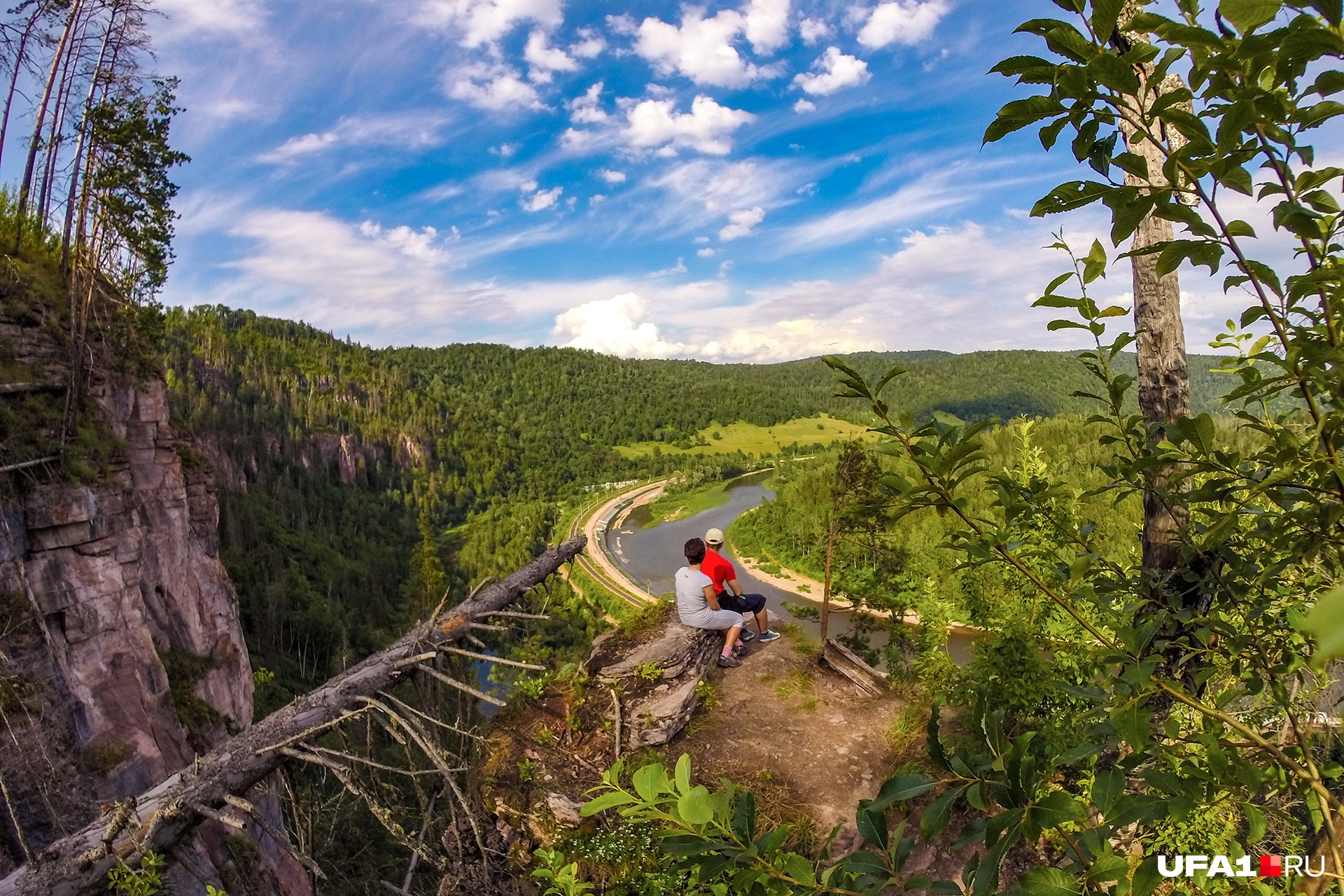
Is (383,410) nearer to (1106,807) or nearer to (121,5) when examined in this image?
(121,5)

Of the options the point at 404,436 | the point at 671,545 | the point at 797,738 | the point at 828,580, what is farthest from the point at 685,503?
the point at 797,738

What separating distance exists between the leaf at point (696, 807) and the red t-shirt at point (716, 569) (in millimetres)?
6712

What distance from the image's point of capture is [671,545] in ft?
253

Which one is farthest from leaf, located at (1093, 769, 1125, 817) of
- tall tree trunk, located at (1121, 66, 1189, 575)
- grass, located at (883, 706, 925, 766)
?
grass, located at (883, 706, 925, 766)

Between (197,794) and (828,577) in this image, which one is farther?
(828,577)

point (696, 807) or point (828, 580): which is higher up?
point (696, 807)

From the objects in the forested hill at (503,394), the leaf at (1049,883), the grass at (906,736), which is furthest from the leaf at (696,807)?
the forested hill at (503,394)

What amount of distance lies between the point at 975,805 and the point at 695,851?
500 millimetres

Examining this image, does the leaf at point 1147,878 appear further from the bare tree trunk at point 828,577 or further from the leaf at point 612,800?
the bare tree trunk at point 828,577

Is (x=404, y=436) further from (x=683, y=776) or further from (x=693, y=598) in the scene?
(x=683, y=776)

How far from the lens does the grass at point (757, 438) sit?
138 m

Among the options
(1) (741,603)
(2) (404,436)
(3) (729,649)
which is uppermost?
(2) (404,436)

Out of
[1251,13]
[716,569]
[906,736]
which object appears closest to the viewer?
[1251,13]

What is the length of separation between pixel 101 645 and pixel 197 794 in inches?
359
